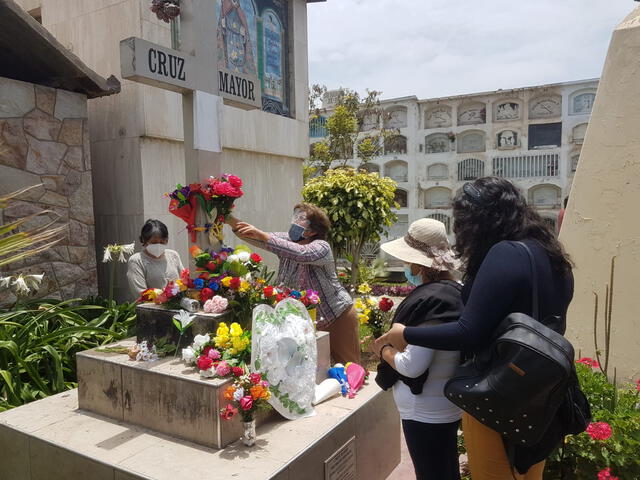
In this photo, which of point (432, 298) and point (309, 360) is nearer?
point (432, 298)

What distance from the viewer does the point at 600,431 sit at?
2445 mm

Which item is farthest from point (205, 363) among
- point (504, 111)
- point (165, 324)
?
point (504, 111)

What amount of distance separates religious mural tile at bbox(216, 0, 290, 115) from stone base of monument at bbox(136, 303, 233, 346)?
3759 mm

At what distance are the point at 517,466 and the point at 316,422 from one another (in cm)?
107

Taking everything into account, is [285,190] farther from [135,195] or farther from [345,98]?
[345,98]

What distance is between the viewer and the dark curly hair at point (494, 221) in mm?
1750

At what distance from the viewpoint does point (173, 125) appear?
5301 mm

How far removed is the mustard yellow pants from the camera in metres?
1.77

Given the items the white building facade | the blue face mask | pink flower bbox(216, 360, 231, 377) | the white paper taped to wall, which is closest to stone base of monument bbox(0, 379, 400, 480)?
pink flower bbox(216, 360, 231, 377)

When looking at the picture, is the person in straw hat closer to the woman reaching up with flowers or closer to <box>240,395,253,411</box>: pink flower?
<box>240,395,253,411</box>: pink flower

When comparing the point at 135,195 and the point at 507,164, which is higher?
the point at 507,164

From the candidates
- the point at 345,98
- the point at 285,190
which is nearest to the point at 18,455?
the point at 285,190

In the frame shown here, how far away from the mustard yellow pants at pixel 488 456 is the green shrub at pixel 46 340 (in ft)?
9.10

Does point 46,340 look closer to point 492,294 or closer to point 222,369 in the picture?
point 222,369
